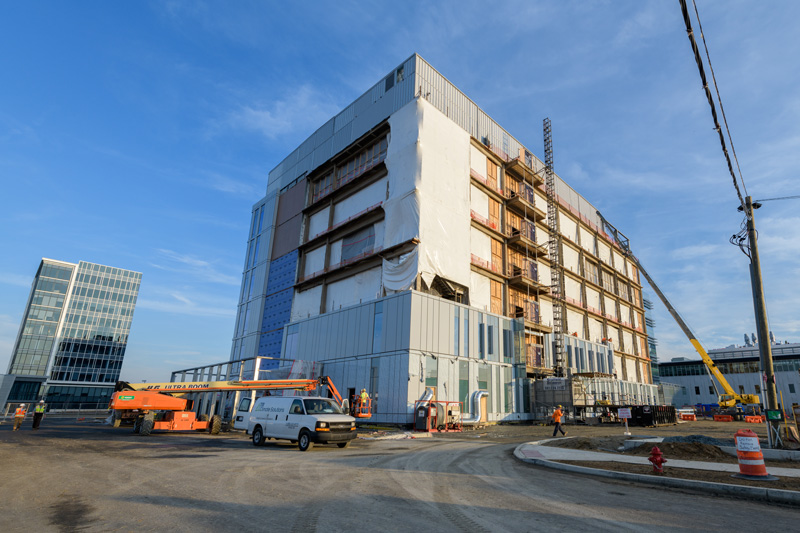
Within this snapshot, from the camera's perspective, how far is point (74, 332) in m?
96.8

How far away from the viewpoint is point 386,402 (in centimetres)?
3047

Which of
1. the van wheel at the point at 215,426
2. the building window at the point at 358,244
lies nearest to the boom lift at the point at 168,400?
the van wheel at the point at 215,426

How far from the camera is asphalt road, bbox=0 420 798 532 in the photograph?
6008 millimetres

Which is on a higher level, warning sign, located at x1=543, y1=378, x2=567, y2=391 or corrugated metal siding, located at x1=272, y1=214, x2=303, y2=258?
corrugated metal siding, located at x1=272, y1=214, x2=303, y2=258

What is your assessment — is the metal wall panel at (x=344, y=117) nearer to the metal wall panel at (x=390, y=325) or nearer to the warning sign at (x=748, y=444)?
the metal wall panel at (x=390, y=325)

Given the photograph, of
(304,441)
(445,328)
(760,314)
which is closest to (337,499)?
(304,441)

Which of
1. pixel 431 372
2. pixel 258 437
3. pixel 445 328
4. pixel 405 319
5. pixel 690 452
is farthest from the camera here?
pixel 445 328

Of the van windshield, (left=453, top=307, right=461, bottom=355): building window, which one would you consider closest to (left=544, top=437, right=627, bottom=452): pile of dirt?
the van windshield

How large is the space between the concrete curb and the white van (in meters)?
7.32

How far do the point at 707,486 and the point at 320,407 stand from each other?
37.8 ft

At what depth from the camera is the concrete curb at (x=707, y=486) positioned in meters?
7.80

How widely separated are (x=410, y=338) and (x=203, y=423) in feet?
45.2

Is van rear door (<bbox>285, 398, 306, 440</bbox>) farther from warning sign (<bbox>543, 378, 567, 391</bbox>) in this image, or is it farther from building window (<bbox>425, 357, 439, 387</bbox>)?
warning sign (<bbox>543, 378, 567, 391</bbox>)

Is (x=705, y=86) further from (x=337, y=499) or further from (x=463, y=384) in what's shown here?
(x=463, y=384)
